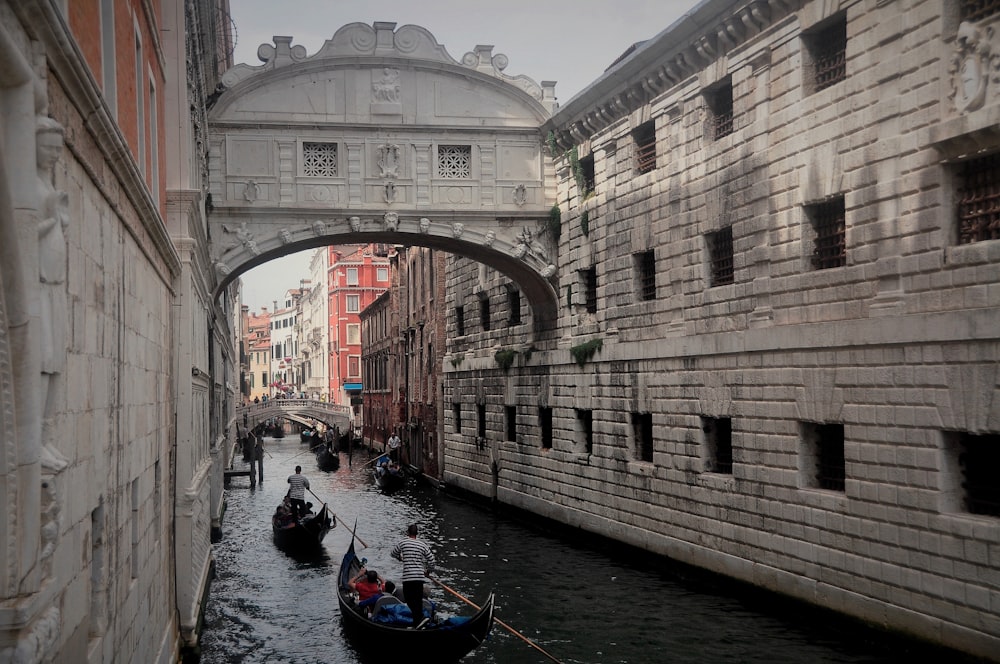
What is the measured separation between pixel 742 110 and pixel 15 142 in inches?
461

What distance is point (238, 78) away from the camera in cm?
1892

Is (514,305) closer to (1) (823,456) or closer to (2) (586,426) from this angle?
(2) (586,426)

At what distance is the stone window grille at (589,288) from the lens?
1889 centimetres

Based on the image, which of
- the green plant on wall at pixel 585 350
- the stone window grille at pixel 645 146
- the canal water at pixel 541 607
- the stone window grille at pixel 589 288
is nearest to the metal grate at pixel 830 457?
the canal water at pixel 541 607

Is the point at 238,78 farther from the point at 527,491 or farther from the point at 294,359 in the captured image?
the point at 294,359

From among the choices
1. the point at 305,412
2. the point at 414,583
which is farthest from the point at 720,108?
the point at 305,412

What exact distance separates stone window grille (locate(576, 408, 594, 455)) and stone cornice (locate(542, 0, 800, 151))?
5.00 m

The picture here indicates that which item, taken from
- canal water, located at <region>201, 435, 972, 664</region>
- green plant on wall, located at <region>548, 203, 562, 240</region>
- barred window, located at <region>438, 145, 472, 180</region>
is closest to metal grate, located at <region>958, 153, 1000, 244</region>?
canal water, located at <region>201, 435, 972, 664</region>

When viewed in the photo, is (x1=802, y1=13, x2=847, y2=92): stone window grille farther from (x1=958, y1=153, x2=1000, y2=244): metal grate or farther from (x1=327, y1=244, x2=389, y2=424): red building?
(x1=327, y1=244, x2=389, y2=424): red building

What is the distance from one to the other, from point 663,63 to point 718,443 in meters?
5.75

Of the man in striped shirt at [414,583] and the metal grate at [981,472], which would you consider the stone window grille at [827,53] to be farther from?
the man in striped shirt at [414,583]

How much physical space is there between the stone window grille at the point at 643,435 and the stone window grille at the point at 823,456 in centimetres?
443

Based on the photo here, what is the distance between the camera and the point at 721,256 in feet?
47.8

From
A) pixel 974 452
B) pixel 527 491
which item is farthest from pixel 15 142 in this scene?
pixel 527 491
